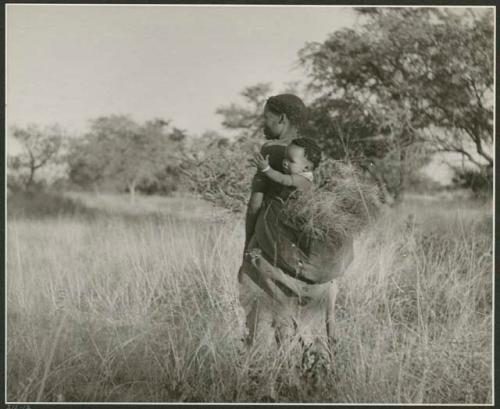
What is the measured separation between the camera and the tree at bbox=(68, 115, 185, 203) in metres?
5.65

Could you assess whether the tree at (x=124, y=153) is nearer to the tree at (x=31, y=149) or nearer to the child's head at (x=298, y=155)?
the tree at (x=31, y=149)

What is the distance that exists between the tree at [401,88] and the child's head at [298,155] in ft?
3.26

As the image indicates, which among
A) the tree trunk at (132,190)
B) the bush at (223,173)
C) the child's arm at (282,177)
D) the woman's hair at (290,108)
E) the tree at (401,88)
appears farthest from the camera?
the tree trunk at (132,190)

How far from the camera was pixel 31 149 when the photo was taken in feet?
18.0

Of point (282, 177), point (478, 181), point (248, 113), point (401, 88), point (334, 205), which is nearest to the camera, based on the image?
point (282, 177)

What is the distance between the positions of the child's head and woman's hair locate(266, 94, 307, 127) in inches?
7.7

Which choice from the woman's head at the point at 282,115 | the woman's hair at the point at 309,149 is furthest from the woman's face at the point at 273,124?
the woman's hair at the point at 309,149

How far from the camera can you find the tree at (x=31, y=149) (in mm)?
5418

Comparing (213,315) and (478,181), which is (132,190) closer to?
(213,315)

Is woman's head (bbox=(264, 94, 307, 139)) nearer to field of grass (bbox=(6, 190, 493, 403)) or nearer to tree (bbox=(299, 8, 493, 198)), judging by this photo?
tree (bbox=(299, 8, 493, 198))

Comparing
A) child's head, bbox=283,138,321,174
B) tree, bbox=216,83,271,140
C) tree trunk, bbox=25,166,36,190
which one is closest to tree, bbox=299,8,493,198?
tree, bbox=216,83,271,140

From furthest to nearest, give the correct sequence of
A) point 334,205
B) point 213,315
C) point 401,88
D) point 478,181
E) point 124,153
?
point 124,153
point 401,88
point 478,181
point 213,315
point 334,205

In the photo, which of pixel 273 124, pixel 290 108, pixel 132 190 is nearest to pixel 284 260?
pixel 273 124

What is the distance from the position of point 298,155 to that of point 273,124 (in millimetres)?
342
